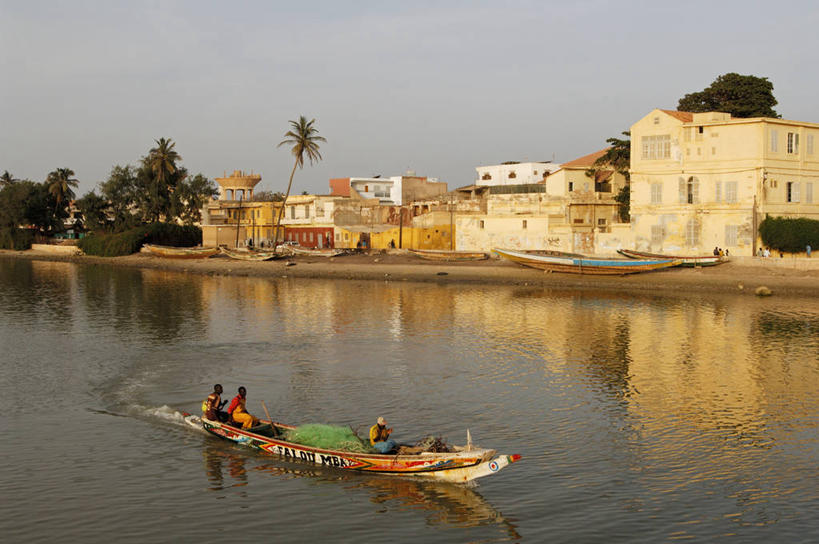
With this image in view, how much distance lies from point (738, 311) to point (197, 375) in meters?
31.8

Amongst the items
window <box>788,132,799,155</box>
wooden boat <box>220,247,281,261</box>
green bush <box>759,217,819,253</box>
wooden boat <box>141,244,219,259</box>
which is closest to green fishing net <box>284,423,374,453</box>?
green bush <box>759,217,819,253</box>

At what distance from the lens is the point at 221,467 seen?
19016mm

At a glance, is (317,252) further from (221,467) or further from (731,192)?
(221,467)

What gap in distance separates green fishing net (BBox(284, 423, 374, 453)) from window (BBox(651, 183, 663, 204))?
1863 inches

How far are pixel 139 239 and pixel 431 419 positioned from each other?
8093 centimetres

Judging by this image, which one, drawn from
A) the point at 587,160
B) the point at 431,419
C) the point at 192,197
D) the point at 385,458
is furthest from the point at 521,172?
the point at 385,458

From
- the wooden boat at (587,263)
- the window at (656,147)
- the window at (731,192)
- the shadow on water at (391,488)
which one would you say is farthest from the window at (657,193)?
the shadow on water at (391,488)

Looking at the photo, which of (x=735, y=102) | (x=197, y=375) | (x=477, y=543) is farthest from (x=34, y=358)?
(x=735, y=102)

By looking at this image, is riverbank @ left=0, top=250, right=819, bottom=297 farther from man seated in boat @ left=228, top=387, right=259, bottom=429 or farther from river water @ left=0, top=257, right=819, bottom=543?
man seated in boat @ left=228, top=387, right=259, bottom=429

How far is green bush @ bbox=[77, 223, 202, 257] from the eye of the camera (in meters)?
96.4

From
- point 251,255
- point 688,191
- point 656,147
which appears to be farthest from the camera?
point 251,255

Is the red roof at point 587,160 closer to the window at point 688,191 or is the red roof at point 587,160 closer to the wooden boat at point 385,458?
the window at point 688,191

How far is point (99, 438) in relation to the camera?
2128cm

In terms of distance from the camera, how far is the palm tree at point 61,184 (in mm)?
113000
